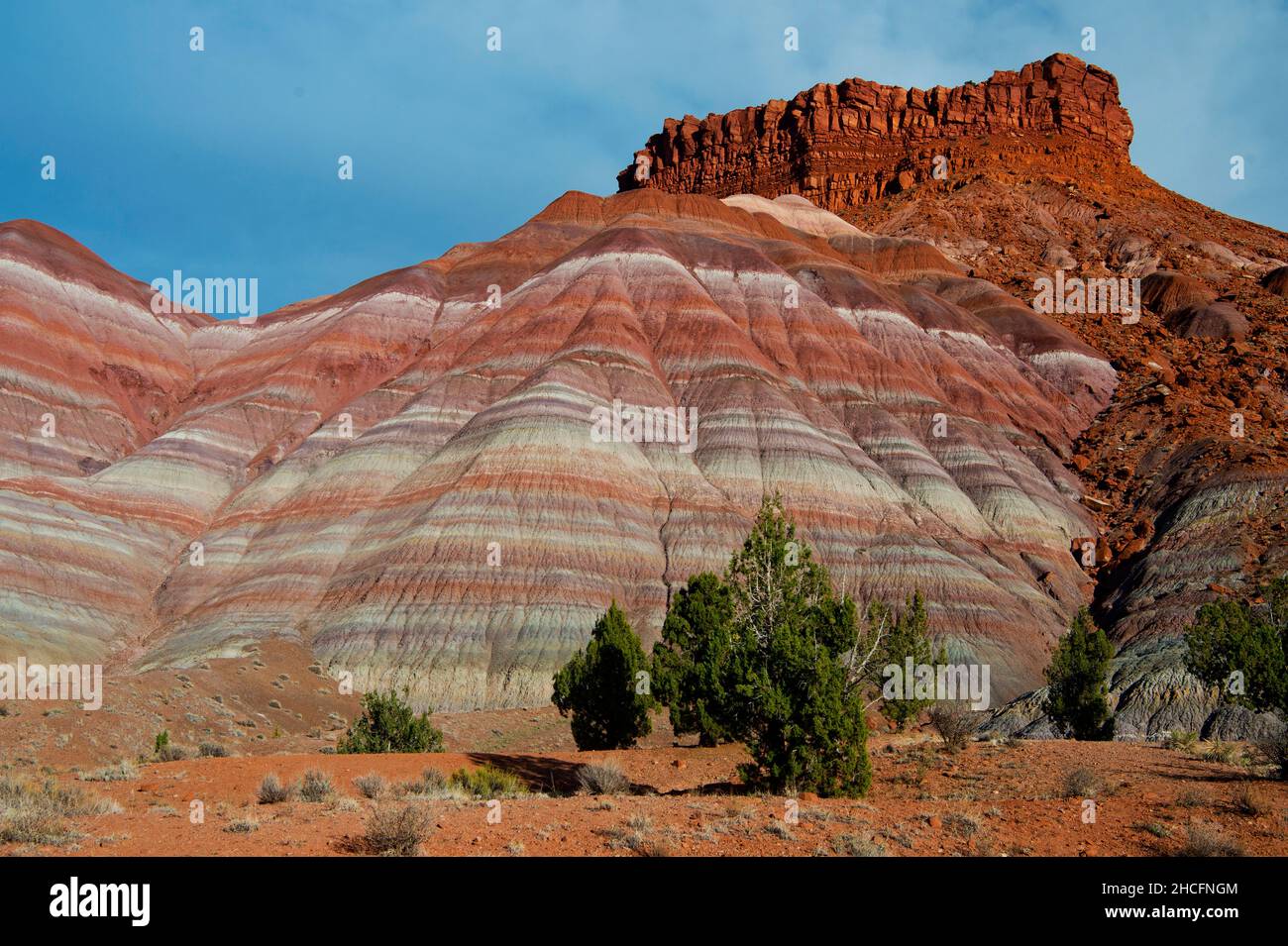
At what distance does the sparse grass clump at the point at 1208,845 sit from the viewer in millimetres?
11922

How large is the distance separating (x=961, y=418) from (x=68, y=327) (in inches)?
2846

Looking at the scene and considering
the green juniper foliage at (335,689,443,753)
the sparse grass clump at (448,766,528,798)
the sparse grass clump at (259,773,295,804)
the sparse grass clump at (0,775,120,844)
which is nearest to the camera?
the sparse grass clump at (0,775,120,844)

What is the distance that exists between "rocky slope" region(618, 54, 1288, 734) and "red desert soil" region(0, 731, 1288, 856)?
2567 cm

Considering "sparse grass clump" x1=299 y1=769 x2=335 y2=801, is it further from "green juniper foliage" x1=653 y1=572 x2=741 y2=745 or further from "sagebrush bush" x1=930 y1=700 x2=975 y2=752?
"sagebrush bush" x1=930 y1=700 x2=975 y2=752

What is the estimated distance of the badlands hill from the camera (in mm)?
56344

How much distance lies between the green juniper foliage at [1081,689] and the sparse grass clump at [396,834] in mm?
30729

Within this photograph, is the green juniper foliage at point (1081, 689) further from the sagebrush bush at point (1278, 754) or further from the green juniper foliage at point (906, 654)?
the sagebrush bush at point (1278, 754)

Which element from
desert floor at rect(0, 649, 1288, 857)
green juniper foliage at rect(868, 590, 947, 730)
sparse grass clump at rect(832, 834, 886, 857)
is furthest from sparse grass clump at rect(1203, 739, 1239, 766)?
sparse grass clump at rect(832, 834, 886, 857)

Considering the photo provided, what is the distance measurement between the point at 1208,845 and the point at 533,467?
174ft

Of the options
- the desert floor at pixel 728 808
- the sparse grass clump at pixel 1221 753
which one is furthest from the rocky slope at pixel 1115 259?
Answer: the desert floor at pixel 728 808

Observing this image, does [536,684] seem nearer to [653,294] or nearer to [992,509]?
[992,509]

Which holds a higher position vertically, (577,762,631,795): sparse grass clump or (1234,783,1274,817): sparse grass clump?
(1234,783,1274,817): sparse grass clump

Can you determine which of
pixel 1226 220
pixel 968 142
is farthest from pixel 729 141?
pixel 1226 220

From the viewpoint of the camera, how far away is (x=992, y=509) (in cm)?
7138
